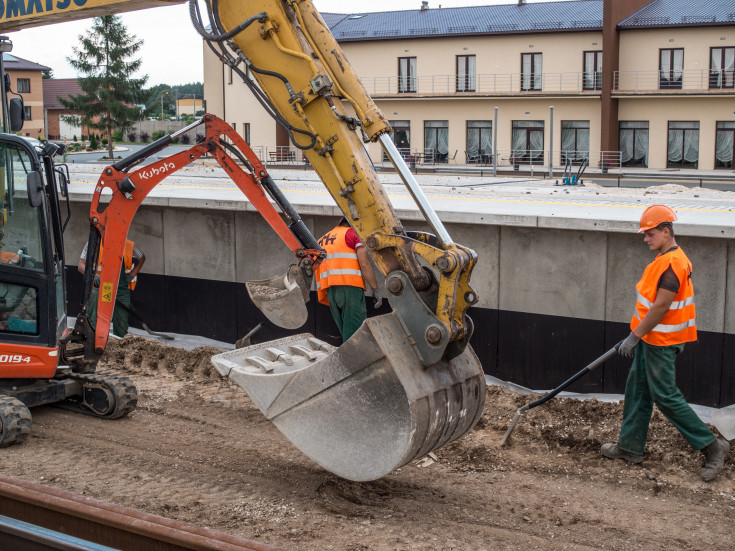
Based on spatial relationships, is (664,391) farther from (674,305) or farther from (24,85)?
(24,85)

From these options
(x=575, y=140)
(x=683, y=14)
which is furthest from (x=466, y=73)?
(x=683, y=14)

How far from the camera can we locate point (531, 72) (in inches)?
1767

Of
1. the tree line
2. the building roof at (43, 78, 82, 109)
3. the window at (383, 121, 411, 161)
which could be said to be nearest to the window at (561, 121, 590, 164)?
the window at (383, 121, 411, 161)

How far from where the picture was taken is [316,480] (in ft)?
23.4

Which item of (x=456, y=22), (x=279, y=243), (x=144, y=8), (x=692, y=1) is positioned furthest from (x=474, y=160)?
(x=144, y=8)

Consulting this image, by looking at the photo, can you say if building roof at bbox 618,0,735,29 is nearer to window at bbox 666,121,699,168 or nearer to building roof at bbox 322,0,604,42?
building roof at bbox 322,0,604,42

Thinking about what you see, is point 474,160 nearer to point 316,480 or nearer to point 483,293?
point 483,293

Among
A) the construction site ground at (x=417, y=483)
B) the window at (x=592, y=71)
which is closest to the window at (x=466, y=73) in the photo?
the window at (x=592, y=71)

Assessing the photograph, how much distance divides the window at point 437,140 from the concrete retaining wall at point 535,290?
36.1 meters

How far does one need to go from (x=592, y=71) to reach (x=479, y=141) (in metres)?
6.73

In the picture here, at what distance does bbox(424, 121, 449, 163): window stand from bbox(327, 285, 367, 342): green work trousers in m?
38.9

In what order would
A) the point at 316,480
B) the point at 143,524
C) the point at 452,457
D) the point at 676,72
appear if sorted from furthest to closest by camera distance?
the point at 676,72 < the point at 452,457 < the point at 316,480 < the point at 143,524

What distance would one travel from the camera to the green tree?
62531mm

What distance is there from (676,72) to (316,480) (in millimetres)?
39450
